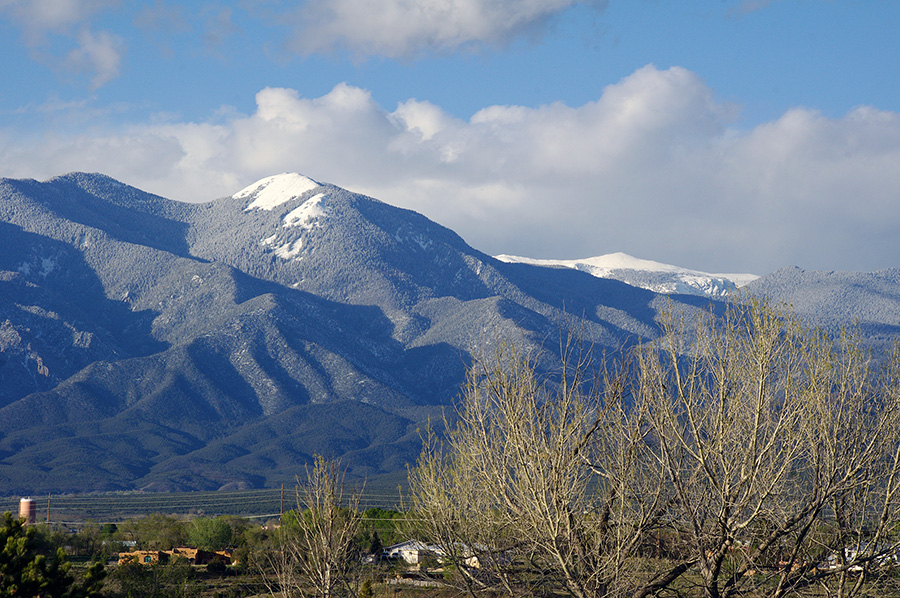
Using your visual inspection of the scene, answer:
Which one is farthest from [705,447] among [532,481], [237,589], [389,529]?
[389,529]

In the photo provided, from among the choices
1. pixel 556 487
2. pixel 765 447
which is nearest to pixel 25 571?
pixel 556 487

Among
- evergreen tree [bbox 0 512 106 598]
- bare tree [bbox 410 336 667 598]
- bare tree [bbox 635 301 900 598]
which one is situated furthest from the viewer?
evergreen tree [bbox 0 512 106 598]

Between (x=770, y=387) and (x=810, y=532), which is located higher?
(x=770, y=387)

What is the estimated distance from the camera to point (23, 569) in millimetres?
26312

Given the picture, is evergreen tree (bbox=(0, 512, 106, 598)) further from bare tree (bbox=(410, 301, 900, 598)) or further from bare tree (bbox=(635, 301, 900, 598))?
bare tree (bbox=(635, 301, 900, 598))

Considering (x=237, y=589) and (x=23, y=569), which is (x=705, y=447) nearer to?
(x=23, y=569)

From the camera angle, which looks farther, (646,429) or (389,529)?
(389,529)

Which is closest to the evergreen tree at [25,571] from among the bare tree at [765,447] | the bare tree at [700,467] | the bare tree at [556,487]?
the bare tree at [556,487]

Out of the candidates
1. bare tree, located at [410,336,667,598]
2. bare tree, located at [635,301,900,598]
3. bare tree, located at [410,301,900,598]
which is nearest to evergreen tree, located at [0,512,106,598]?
bare tree, located at [410,336,667,598]

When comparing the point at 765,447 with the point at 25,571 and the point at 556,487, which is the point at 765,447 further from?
the point at 25,571

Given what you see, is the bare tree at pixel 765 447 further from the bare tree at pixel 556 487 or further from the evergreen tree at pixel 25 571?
the evergreen tree at pixel 25 571

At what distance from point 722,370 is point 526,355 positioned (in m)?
3.73

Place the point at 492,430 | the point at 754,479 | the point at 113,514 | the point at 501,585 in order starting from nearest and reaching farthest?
the point at 754,479 < the point at 501,585 < the point at 492,430 < the point at 113,514

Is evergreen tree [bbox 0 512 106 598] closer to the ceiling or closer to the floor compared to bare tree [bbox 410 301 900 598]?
closer to the floor
